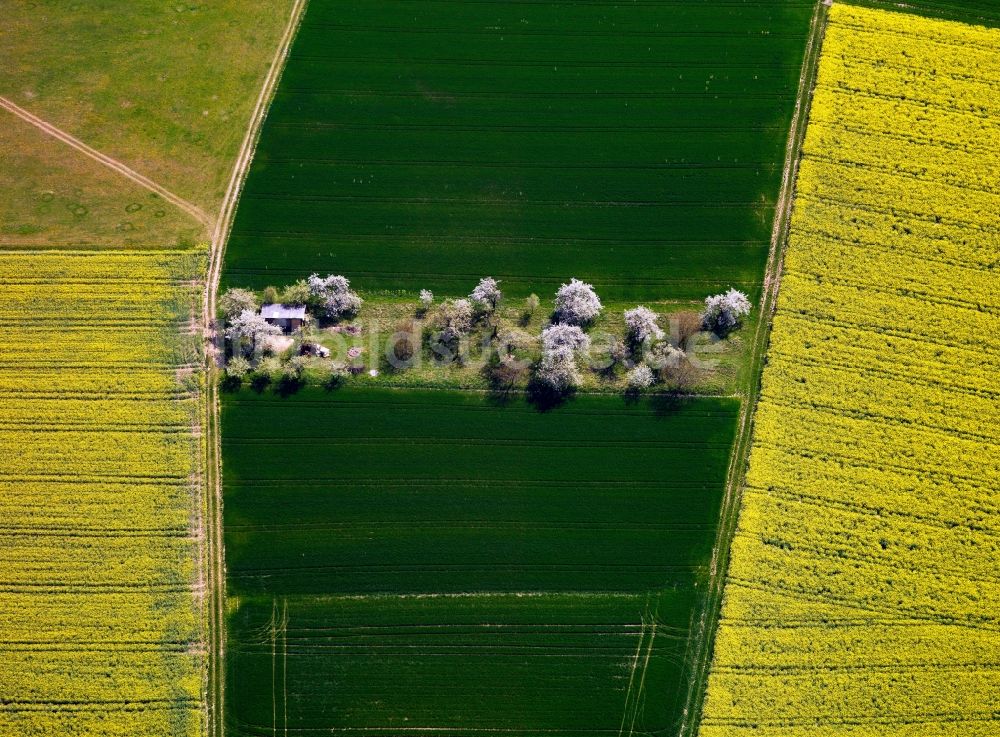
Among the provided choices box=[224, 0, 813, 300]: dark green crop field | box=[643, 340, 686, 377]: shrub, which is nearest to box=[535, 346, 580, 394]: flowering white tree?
box=[643, 340, 686, 377]: shrub

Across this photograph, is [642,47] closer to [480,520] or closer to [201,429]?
[480,520]

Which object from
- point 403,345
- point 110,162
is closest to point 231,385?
point 403,345

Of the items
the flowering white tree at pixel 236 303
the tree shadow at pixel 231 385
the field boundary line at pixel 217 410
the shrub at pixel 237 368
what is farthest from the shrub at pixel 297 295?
the tree shadow at pixel 231 385

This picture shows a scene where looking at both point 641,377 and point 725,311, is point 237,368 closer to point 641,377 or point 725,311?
point 641,377

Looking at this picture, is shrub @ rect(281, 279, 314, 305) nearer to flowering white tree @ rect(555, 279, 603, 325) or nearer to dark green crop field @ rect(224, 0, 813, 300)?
dark green crop field @ rect(224, 0, 813, 300)

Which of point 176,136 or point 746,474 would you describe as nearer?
point 746,474

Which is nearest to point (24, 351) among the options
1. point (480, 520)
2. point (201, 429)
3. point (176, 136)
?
point (201, 429)
